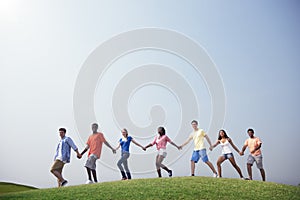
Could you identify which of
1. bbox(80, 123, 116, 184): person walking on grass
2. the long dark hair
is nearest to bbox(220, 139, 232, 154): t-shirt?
the long dark hair

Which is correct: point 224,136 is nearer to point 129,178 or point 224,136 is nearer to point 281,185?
point 281,185

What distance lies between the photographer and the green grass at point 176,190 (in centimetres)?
1400

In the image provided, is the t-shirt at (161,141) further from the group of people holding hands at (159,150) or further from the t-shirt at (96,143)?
the t-shirt at (96,143)

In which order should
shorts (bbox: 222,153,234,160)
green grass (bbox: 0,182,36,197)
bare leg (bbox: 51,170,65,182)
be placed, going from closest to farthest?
bare leg (bbox: 51,170,65,182) < shorts (bbox: 222,153,234,160) < green grass (bbox: 0,182,36,197)

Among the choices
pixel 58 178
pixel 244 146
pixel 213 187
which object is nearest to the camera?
pixel 213 187

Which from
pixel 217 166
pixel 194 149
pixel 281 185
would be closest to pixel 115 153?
pixel 194 149

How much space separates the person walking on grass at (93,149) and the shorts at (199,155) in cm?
490

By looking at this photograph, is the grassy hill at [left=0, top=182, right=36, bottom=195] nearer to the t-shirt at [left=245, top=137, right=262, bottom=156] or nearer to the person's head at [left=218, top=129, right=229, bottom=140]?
Result: the person's head at [left=218, top=129, right=229, bottom=140]

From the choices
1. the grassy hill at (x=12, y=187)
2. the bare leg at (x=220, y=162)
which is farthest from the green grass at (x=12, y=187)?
the bare leg at (x=220, y=162)

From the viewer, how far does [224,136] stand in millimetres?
18172

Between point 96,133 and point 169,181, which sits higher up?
point 96,133

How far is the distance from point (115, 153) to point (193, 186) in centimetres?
514

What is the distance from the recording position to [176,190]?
47.7 ft

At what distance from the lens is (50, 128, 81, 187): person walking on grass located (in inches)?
684
